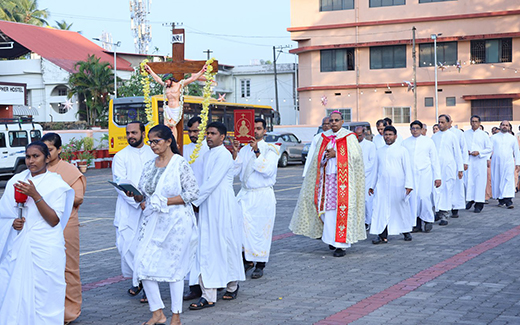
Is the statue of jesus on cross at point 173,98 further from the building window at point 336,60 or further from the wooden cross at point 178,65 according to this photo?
the building window at point 336,60

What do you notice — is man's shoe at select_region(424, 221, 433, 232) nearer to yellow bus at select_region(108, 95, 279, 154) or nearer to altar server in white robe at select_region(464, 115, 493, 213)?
altar server in white robe at select_region(464, 115, 493, 213)

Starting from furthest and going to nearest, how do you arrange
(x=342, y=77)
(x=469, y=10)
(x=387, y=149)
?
(x=342, y=77) → (x=469, y=10) → (x=387, y=149)

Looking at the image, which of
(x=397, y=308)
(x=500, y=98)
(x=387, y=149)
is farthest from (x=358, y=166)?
(x=500, y=98)

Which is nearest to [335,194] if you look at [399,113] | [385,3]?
[399,113]

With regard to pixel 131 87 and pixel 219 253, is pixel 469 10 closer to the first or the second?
pixel 131 87

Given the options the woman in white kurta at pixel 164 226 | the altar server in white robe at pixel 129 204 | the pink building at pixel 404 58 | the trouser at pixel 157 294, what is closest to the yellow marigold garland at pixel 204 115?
the altar server in white robe at pixel 129 204

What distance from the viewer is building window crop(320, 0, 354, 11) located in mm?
46812

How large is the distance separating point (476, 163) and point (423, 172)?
4129 millimetres

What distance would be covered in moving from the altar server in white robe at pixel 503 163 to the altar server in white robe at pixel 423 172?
4101mm

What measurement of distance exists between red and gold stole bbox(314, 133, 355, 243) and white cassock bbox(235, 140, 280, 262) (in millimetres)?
1610

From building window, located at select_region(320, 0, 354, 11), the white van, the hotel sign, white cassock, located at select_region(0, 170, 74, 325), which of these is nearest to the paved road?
white cassock, located at select_region(0, 170, 74, 325)

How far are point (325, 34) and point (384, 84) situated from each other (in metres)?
5.20

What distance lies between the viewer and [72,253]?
6492mm

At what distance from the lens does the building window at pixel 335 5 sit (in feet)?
154
